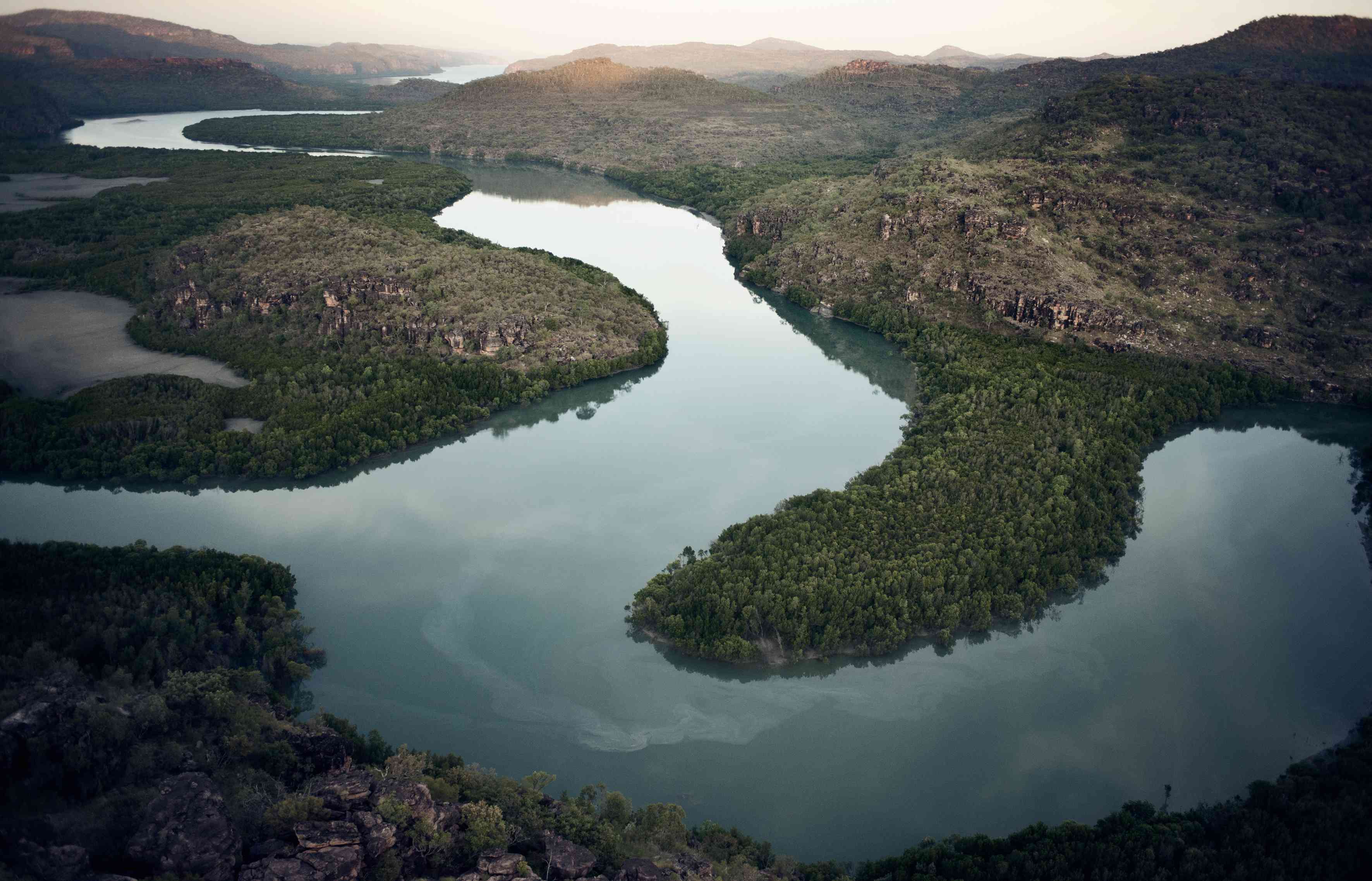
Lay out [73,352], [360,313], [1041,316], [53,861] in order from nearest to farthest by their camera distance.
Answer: [53,861] < [73,352] < [360,313] < [1041,316]

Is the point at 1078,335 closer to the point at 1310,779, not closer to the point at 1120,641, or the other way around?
the point at 1120,641

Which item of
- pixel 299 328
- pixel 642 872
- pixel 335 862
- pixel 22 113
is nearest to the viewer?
pixel 335 862

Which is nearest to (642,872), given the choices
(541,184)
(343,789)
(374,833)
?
(374,833)

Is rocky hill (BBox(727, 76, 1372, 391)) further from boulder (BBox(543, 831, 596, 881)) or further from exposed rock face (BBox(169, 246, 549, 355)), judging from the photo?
boulder (BBox(543, 831, 596, 881))

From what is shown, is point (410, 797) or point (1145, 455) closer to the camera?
point (410, 797)

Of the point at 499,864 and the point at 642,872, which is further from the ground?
the point at 499,864

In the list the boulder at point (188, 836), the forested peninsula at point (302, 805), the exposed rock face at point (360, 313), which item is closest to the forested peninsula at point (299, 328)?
the exposed rock face at point (360, 313)

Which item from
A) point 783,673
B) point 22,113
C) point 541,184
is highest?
point 22,113

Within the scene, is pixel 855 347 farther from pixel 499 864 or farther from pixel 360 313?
pixel 499 864
